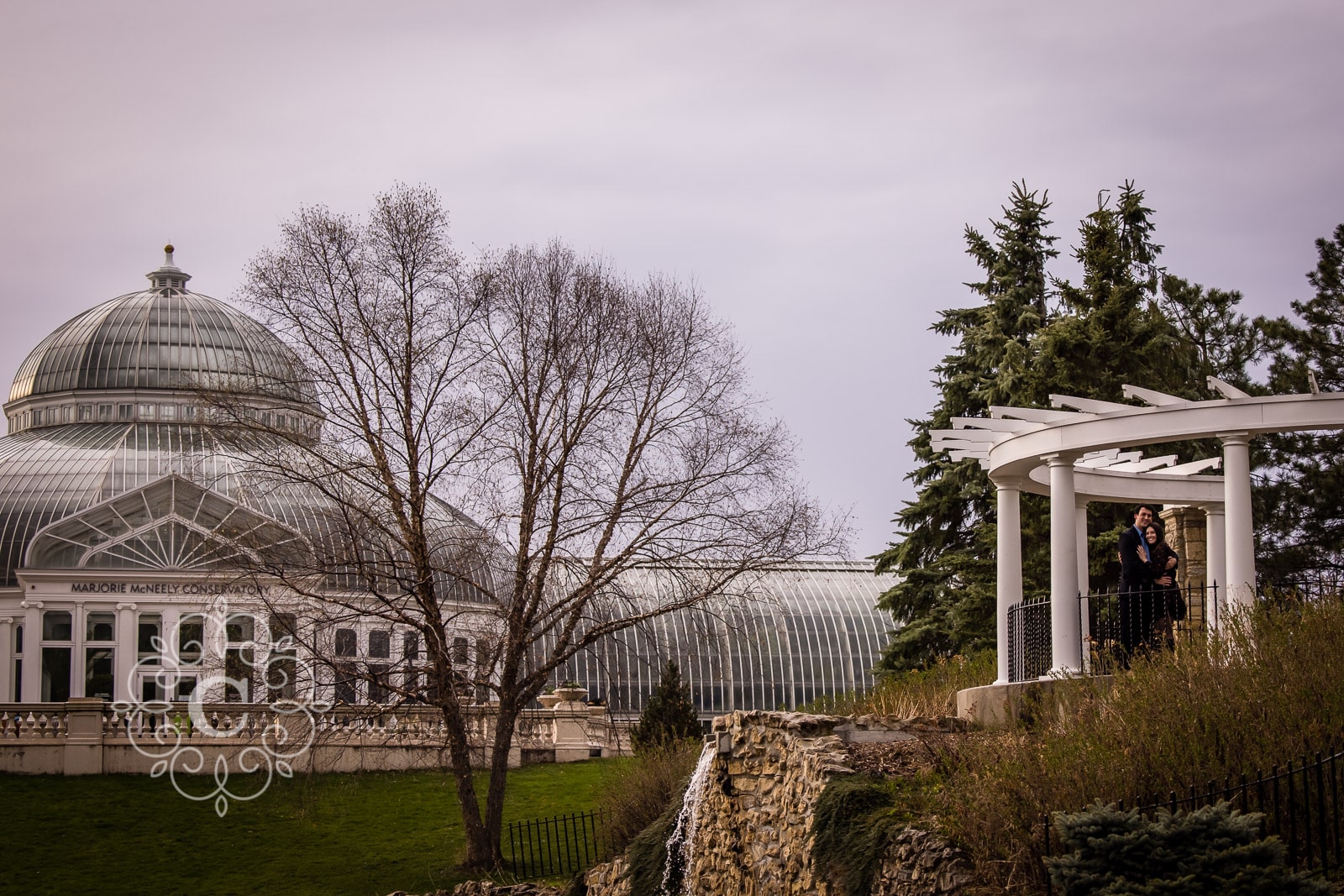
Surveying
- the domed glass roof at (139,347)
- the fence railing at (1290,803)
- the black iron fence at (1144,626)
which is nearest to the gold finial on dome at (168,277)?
the domed glass roof at (139,347)

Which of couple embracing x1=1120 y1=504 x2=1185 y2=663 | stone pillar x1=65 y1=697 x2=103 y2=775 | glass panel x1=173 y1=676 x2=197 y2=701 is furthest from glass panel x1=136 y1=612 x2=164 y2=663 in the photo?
couple embracing x1=1120 y1=504 x2=1185 y2=663

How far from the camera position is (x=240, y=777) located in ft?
94.6

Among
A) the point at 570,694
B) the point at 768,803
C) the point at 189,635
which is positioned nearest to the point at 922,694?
the point at 768,803

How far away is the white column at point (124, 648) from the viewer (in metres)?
38.2

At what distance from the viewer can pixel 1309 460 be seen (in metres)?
28.8

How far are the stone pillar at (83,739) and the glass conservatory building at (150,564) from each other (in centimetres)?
252

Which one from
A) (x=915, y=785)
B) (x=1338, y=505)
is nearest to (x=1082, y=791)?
(x=915, y=785)

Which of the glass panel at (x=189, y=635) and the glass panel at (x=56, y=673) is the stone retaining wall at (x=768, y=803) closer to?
the glass panel at (x=189, y=635)

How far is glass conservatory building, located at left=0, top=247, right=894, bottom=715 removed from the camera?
38344mm

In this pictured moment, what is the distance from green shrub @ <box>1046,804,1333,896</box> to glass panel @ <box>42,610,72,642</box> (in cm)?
3437

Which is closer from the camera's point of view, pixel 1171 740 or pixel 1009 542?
pixel 1171 740

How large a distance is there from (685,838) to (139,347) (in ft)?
129

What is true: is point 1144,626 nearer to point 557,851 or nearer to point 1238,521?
point 1238,521

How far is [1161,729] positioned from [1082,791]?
2.68ft
